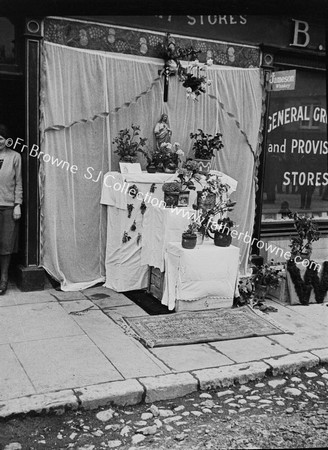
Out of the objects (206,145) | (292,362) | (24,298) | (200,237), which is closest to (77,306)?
(24,298)

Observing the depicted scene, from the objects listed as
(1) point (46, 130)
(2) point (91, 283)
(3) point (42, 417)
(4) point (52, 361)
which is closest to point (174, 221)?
(2) point (91, 283)

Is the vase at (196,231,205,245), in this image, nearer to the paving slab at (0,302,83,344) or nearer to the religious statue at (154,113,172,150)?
the religious statue at (154,113,172,150)

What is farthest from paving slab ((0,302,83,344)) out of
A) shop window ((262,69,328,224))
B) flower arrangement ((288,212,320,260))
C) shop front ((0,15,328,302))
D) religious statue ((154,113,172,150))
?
shop window ((262,69,328,224))

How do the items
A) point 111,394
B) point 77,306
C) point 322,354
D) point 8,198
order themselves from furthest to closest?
point 8,198, point 77,306, point 322,354, point 111,394

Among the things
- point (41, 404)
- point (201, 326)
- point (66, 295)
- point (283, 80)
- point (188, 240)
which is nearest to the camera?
point (41, 404)

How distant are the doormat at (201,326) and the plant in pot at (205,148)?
2.05 meters

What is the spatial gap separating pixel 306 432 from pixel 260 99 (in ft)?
17.7

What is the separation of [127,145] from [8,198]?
1721mm

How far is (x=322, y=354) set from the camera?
5430mm

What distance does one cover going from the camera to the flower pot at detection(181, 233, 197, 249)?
20.7 feet

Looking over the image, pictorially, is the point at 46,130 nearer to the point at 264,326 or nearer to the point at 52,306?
the point at 52,306

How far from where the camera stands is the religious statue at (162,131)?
715cm

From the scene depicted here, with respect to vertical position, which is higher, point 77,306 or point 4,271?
point 4,271

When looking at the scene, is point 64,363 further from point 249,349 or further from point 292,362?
point 292,362
